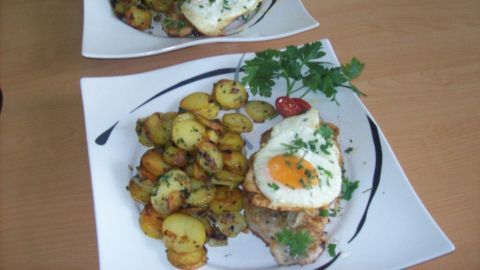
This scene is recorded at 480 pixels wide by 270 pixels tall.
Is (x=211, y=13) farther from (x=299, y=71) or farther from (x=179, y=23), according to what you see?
(x=299, y=71)

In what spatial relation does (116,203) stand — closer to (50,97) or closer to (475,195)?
(50,97)

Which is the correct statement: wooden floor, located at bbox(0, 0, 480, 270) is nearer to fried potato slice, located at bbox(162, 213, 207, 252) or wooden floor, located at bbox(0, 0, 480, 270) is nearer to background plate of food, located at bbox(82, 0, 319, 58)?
background plate of food, located at bbox(82, 0, 319, 58)

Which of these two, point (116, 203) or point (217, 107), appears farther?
point (217, 107)

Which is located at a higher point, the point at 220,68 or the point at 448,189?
the point at 220,68

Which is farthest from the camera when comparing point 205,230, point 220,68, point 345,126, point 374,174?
point 220,68

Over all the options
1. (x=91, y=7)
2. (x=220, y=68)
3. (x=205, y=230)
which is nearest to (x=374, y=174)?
(x=205, y=230)

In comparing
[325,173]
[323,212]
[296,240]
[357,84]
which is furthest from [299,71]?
[296,240]
